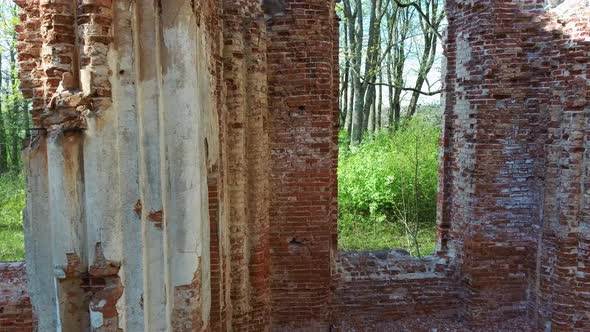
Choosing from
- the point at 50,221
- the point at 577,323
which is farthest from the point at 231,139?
the point at 577,323

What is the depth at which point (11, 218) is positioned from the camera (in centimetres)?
1181

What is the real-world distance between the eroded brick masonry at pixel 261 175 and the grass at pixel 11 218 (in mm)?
4578

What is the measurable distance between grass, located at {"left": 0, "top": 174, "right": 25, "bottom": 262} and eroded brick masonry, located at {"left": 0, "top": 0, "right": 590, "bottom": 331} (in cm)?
458

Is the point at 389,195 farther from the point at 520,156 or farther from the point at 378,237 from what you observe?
the point at 520,156

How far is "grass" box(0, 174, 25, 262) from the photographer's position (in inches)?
378

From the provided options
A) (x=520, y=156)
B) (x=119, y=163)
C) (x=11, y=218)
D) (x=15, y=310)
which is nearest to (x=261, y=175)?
(x=119, y=163)

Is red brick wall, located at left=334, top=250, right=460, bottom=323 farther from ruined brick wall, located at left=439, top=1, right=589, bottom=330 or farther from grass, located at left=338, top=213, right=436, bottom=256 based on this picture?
grass, located at left=338, top=213, right=436, bottom=256

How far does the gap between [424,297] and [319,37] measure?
3686mm

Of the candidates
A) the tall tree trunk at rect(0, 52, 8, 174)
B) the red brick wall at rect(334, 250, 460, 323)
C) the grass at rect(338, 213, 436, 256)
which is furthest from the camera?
the tall tree trunk at rect(0, 52, 8, 174)

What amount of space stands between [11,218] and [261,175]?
32.5 ft

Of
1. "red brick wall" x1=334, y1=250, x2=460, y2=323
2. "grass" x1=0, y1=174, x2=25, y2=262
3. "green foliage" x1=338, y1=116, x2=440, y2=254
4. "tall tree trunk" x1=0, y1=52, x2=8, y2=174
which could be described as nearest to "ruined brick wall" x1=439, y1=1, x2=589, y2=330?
"red brick wall" x1=334, y1=250, x2=460, y2=323

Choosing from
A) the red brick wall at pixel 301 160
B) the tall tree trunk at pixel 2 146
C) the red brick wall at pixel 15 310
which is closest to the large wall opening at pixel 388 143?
the red brick wall at pixel 301 160

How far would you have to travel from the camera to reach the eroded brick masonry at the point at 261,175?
8.95 feet

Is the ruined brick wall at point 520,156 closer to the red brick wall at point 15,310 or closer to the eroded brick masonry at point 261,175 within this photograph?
the eroded brick masonry at point 261,175
